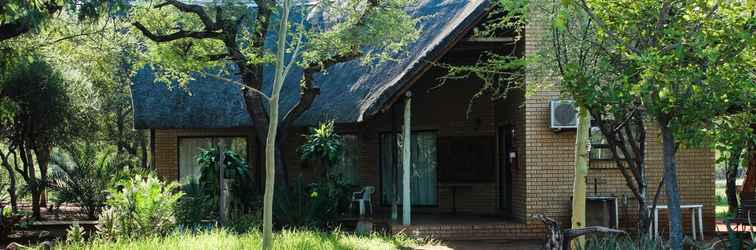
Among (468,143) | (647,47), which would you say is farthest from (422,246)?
(647,47)

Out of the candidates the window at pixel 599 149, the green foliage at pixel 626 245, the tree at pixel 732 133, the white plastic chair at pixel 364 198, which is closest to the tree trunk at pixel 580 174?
the green foliage at pixel 626 245

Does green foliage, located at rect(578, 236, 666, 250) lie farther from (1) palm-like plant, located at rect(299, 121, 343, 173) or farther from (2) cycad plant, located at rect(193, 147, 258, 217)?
(2) cycad plant, located at rect(193, 147, 258, 217)

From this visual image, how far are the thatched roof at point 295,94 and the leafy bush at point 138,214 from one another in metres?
4.03

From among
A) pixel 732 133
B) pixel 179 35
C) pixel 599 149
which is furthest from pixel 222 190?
pixel 732 133

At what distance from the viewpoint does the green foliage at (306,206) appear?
14.6 meters

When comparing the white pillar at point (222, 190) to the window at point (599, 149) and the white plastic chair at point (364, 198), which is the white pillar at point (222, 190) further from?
the window at point (599, 149)

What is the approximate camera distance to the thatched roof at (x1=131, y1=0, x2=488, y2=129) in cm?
1600

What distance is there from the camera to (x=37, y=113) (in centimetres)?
2138

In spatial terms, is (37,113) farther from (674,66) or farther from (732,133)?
(732,133)

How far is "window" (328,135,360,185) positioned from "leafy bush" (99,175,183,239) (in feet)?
22.0

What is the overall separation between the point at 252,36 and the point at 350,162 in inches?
212

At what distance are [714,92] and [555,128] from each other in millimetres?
7103

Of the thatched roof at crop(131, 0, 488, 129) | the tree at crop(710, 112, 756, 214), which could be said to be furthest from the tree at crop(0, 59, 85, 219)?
the tree at crop(710, 112, 756, 214)

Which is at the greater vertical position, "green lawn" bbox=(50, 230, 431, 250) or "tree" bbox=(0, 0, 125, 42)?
"tree" bbox=(0, 0, 125, 42)
